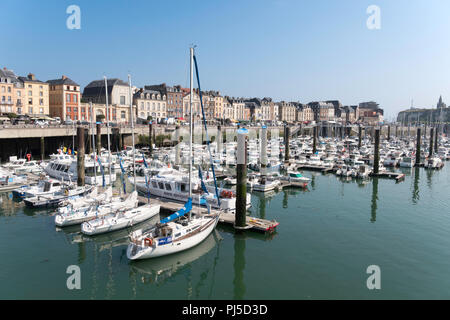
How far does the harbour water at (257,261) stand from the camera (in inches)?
631

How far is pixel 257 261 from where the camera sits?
19188mm

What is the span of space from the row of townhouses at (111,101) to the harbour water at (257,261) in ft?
51.2

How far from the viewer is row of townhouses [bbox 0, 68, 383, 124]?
6675 centimetres

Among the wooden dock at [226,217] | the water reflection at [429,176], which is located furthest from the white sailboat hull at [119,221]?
the water reflection at [429,176]

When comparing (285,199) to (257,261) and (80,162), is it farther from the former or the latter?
(80,162)

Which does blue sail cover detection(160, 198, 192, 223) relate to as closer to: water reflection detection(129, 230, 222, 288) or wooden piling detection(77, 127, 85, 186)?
water reflection detection(129, 230, 222, 288)

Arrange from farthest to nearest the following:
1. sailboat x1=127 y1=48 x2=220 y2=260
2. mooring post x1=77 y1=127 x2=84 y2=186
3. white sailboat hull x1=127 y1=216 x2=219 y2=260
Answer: mooring post x1=77 y1=127 x2=84 y2=186, sailboat x1=127 y1=48 x2=220 y2=260, white sailboat hull x1=127 y1=216 x2=219 y2=260

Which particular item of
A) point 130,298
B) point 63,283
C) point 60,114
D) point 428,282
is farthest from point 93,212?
point 60,114

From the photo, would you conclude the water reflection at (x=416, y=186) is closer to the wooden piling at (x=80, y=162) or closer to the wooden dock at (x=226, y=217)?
the wooden dock at (x=226, y=217)

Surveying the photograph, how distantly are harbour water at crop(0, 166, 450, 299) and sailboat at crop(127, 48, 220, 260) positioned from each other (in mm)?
533

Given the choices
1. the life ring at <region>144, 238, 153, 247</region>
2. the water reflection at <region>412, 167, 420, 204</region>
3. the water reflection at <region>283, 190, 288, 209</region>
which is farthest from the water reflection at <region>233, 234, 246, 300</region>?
the water reflection at <region>412, 167, 420, 204</region>

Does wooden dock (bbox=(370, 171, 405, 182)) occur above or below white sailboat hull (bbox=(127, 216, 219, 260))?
above
